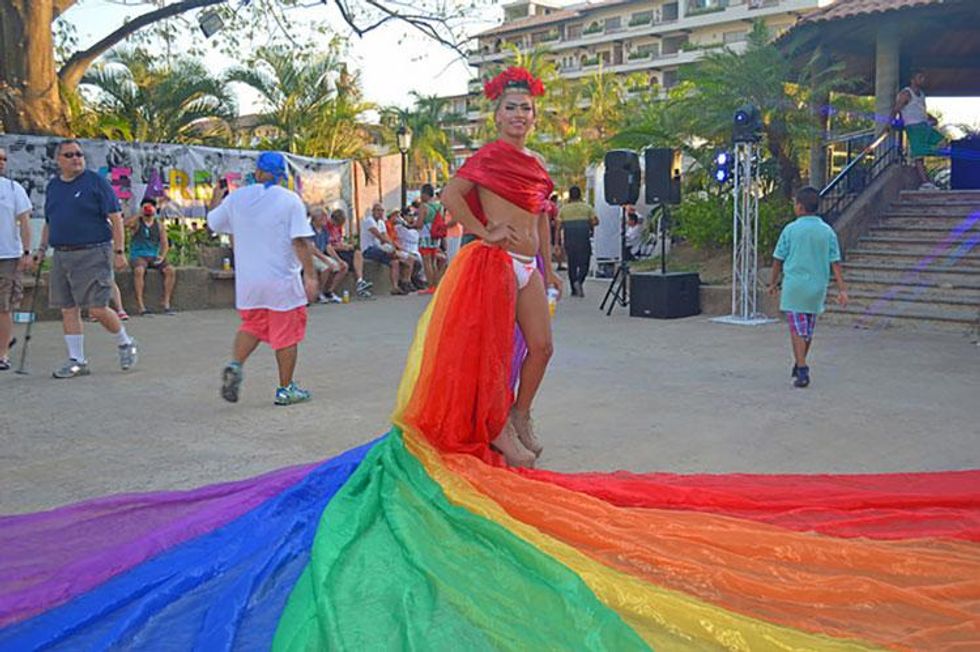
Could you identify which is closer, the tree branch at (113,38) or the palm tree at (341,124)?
the tree branch at (113,38)

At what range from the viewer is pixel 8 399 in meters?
6.12

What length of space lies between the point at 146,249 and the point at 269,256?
6847 millimetres

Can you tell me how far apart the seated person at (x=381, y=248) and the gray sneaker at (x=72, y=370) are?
8.27 meters

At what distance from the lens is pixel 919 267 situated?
11.1 meters

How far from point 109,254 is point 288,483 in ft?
13.8

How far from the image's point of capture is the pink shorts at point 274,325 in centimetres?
577

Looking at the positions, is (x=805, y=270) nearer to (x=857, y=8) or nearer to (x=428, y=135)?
(x=857, y=8)

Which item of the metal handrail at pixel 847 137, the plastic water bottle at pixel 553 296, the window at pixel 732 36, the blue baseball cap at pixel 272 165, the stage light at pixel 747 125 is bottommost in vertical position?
the plastic water bottle at pixel 553 296

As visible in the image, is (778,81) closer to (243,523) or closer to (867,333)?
(867,333)

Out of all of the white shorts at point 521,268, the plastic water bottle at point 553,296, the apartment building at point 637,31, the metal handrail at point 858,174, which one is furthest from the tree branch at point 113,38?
the apartment building at point 637,31

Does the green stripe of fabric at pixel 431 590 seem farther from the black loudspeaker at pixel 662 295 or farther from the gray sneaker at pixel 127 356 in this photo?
the black loudspeaker at pixel 662 295

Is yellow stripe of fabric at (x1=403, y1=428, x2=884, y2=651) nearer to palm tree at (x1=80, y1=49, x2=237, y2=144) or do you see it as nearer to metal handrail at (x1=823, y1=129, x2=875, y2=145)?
metal handrail at (x1=823, y1=129, x2=875, y2=145)

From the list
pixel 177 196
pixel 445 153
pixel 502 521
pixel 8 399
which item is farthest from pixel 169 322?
pixel 445 153

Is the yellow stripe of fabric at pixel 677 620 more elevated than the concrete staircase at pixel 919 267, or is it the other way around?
the concrete staircase at pixel 919 267
